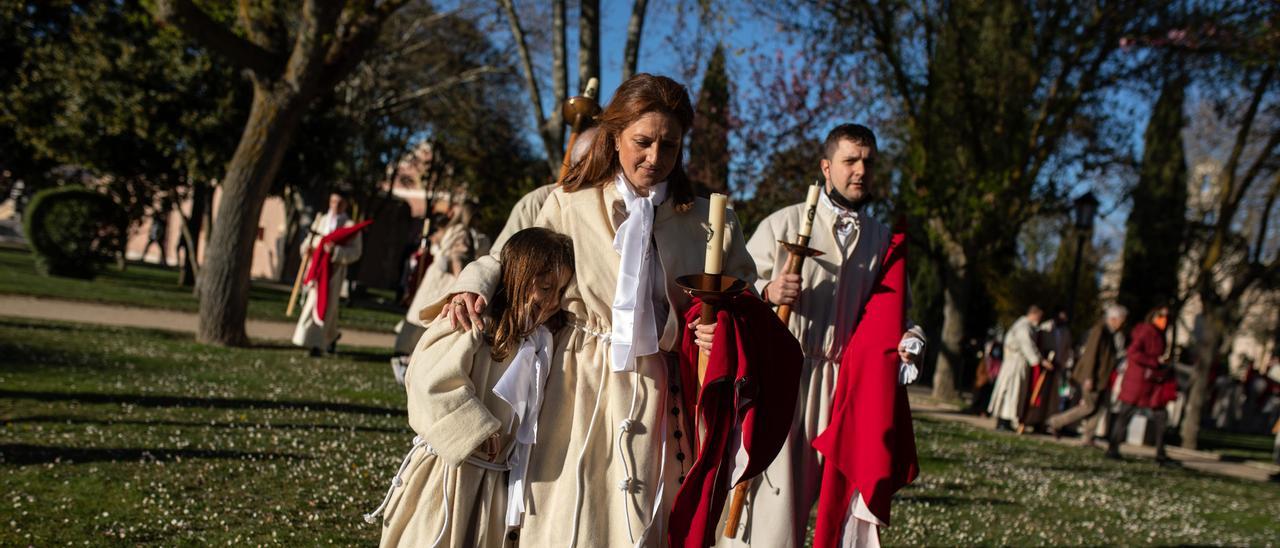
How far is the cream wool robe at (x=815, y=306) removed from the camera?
14.9 feet

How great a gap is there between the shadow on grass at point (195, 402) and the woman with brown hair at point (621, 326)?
6.01 metres

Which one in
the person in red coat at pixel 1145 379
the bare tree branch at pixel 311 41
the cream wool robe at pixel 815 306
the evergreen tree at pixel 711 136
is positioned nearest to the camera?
the cream wool robe at pixel 815 306

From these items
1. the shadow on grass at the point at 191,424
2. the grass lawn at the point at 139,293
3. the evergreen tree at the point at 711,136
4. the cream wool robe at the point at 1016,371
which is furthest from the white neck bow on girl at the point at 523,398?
the evergreen tree at the point at 711,136

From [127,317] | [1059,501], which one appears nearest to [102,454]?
[1059,501]

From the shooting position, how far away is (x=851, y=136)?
4.75m

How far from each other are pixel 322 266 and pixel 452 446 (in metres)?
10.2

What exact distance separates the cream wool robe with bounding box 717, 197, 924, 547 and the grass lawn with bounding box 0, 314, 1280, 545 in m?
2.08

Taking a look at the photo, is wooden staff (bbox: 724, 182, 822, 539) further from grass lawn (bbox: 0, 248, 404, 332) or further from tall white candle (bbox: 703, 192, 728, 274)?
grass lawn (bbox: 0, 248, 404, 332)

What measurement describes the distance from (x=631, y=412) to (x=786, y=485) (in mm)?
1371

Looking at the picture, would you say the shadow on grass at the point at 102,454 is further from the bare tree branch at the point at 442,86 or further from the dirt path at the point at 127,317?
the bare tree branch at the point at 442,86

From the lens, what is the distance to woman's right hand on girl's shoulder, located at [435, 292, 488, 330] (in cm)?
324

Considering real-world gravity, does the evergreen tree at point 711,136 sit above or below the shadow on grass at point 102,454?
above

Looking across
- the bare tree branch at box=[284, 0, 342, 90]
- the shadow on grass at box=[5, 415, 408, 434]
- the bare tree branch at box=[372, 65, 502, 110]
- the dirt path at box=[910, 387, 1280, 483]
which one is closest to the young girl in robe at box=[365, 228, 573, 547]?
the shadow on grass at box=[5, 415, 408, 434]

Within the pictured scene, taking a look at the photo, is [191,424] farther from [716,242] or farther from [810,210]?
[716,242]
